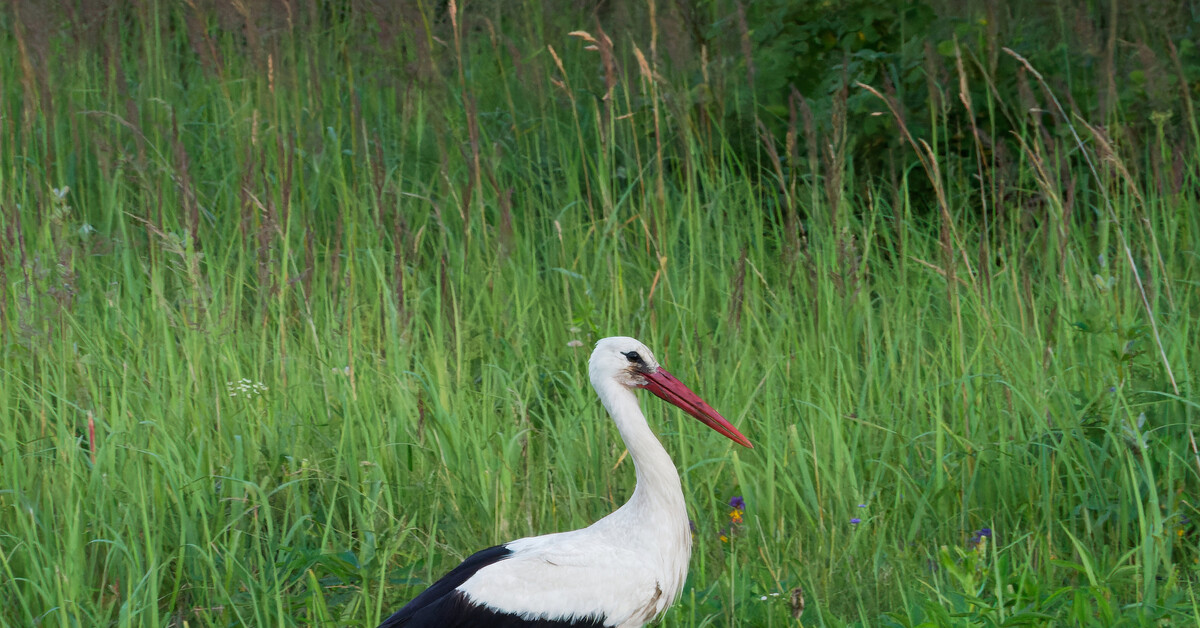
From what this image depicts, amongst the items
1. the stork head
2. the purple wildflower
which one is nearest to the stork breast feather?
the stork head

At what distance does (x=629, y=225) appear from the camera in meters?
4.01

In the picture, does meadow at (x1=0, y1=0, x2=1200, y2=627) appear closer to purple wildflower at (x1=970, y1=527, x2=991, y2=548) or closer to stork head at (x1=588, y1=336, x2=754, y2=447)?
purple wildflower at (x1=970, y1=527, x2=991, y2=548)

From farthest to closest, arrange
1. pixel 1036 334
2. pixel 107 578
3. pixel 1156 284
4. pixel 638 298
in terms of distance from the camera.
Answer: pixel 638 298 → pixel 1036 334 → pixel 1156 284 → pixel 107 578

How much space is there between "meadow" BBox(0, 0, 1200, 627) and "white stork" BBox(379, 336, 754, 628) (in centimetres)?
16

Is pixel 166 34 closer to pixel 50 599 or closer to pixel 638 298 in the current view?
pixel 638 298

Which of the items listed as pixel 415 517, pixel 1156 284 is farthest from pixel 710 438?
pixel 1156 284

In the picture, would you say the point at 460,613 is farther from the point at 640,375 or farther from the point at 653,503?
the point at 640,375

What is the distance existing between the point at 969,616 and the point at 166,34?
4.47 m

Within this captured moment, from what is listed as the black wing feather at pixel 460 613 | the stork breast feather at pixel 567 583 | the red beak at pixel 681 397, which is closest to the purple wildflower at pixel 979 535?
the red beak at pixel 681 397

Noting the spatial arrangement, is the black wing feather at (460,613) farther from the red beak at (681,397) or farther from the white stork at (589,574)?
the red beak at (681,397)

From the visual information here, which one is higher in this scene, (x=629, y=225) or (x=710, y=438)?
(x=629, y=225)

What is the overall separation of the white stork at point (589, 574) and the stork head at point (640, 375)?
0.14 m

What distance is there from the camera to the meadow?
8.04 ft

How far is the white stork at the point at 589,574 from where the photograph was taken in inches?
82.9
